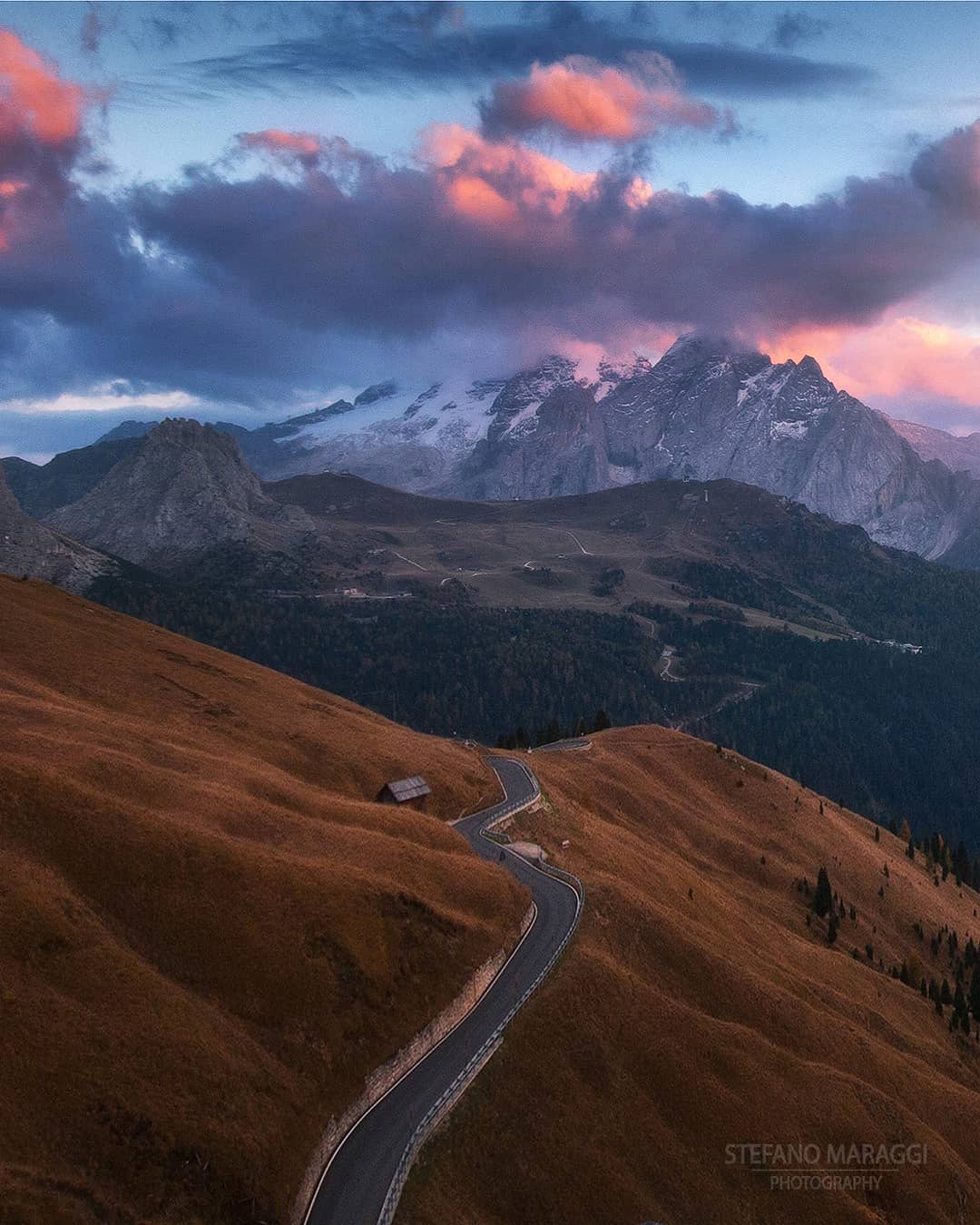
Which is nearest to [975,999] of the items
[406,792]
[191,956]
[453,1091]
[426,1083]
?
[406,792]

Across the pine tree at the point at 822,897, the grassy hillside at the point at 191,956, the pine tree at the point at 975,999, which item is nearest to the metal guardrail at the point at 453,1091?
the grassy hillside at the point at 191,956

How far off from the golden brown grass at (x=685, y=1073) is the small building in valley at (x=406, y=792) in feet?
40.8

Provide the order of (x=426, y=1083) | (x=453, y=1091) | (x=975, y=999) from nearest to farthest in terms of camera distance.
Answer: (x=453, y=1091) → (x=426, y=1083) → (x=975, y=999)

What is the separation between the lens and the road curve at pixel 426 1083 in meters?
42.3

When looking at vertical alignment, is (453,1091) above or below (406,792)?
below

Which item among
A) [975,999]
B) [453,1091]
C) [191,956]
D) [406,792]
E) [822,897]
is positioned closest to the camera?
[453,1091]

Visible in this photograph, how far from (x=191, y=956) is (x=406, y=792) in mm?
42842

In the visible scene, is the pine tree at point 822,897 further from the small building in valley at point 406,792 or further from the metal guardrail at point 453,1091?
the small building in valley at point 406,792

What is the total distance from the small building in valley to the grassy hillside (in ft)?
15.8

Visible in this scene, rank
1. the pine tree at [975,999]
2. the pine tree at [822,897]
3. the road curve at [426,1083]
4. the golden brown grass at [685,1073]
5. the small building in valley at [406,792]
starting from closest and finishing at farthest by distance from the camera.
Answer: the road curve at [426,1083] < the golden brown grass at [685,1073] < the small building in valley at [406,792] < the pine tree at [975,999] < the pine tree at [822,897]

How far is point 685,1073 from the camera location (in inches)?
2279

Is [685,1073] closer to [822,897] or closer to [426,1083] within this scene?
[426,1083]

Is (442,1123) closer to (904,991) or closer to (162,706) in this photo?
(162,706)

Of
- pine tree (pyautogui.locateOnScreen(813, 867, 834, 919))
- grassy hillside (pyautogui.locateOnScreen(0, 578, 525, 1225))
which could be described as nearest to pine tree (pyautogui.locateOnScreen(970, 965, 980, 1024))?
pine tree (pyautogui.locateOnScreen(813, 867, 834, 919))
